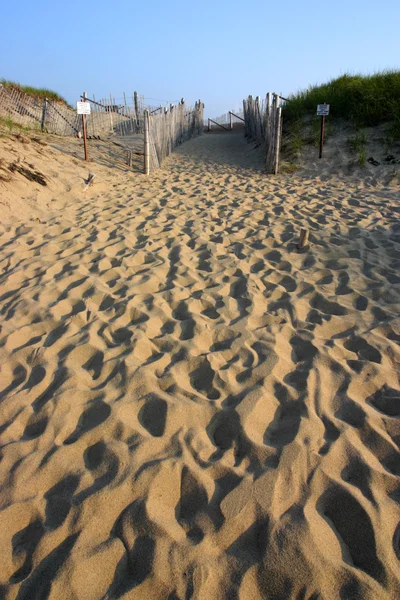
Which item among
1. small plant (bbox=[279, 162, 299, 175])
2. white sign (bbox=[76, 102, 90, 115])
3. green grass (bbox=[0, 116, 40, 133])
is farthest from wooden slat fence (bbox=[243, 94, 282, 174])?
green grass (bbox=[0, 116, 40, 133])

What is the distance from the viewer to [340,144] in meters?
9.32

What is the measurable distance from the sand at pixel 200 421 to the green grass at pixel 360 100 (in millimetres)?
6771

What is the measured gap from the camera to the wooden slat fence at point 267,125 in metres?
8.50

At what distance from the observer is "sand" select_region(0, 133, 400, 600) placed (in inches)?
53.9

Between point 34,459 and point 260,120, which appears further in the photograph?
point 260,120

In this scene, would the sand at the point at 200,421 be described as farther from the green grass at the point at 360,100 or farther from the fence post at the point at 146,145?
the green grass at the point at 360,100

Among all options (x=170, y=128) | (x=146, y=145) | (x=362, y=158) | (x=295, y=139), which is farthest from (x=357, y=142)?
(x=170, y=128)

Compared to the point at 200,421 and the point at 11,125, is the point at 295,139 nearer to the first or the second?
the point at 11,125

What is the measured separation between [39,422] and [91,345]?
65 cm

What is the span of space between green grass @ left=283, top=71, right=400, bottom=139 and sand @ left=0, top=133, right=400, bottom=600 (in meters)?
6.77

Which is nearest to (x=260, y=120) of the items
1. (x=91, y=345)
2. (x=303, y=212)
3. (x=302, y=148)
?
(x=302, y=148)

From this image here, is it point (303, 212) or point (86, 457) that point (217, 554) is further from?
point (303, 212)

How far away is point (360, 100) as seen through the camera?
32.4ft

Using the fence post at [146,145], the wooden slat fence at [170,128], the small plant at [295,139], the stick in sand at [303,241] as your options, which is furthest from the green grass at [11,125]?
the stick in sand at [303,241]
